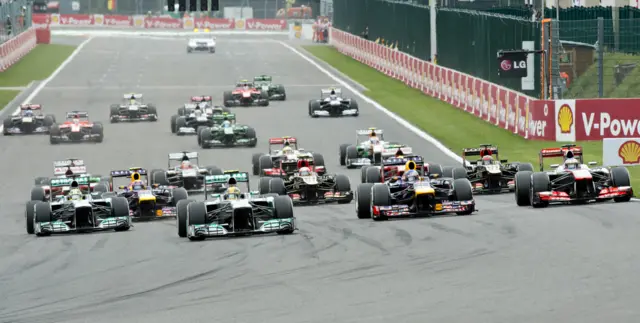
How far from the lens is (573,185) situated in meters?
30.6

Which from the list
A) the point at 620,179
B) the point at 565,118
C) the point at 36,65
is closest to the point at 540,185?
the point at 620,179

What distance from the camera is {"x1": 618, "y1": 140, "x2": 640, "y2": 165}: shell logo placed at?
35.8 m

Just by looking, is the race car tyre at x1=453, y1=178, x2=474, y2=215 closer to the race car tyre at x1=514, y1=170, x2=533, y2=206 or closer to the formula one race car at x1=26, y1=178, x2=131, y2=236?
the race car tyre at x1=514, y1=170, x2=533, y2=206

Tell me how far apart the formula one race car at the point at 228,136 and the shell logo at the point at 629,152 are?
16.1 m

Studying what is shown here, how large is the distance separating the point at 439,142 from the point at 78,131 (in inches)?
492

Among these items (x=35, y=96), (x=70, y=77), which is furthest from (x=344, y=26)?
(x=35, y=96)

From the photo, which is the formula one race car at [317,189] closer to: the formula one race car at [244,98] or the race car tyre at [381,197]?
the race car tyre at [381,197]

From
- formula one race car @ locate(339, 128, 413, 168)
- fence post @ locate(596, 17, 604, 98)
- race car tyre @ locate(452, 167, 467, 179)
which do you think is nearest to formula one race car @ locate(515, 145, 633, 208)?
race car tyre @ locate(452, 167, 467, 179)

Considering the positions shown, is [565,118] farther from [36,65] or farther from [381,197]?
[36,65]

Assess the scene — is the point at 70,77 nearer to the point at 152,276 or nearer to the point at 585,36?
the point at 585,36

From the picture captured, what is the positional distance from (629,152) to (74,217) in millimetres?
13522

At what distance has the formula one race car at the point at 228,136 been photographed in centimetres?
4897

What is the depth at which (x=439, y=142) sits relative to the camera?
4912 cm

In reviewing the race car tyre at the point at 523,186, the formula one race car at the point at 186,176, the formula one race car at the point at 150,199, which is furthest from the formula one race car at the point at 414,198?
the formula one race car at the point at 186,176
